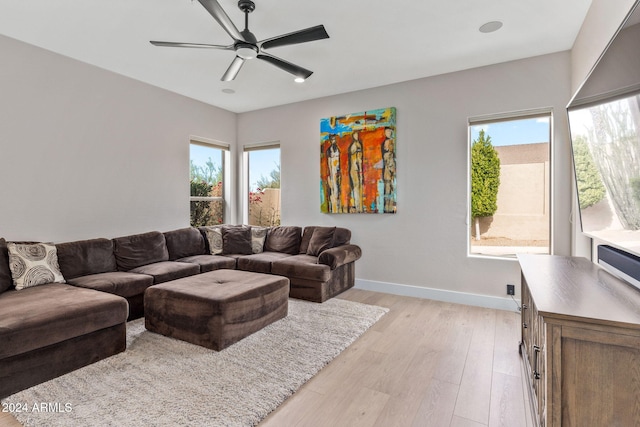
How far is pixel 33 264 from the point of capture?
276 cm

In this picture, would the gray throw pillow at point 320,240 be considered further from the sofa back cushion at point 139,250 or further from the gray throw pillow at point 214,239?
the sofa back cushion at point 139,250

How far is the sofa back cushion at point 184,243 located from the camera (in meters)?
4.12

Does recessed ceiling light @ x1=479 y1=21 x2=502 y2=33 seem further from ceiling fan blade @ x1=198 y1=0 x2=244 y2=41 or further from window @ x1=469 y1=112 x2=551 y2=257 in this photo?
ceiling fan blade @ x1=198 y1=0 x2=244 y2=41

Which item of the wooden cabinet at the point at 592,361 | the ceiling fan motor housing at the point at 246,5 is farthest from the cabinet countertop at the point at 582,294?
the ceiling fan motor housing at the point at 246,5

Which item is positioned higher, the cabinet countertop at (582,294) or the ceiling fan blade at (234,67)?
Answer: the ceiling fan blade at (234,67)

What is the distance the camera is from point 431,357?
2.41 m

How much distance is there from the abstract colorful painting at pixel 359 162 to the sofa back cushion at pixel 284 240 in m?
0.57

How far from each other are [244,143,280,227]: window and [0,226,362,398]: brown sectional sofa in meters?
0.61

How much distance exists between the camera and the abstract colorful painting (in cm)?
413

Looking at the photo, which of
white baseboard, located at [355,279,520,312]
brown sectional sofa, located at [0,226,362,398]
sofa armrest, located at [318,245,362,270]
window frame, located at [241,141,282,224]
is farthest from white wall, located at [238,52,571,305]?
window frame, located at [241,141,282,224]

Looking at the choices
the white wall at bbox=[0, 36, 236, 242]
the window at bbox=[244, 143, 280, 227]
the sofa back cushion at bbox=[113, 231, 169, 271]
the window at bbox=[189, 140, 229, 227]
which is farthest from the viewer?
the window at bbox=[244, 143, 280, 227]

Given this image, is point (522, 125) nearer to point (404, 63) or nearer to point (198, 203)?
point (404, 63)

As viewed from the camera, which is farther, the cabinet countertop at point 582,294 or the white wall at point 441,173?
the white wall at point 441,173

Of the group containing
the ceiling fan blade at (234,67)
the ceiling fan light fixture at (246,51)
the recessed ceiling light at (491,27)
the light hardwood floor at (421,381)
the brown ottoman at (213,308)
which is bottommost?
the light hardwood floor at (421,381)
